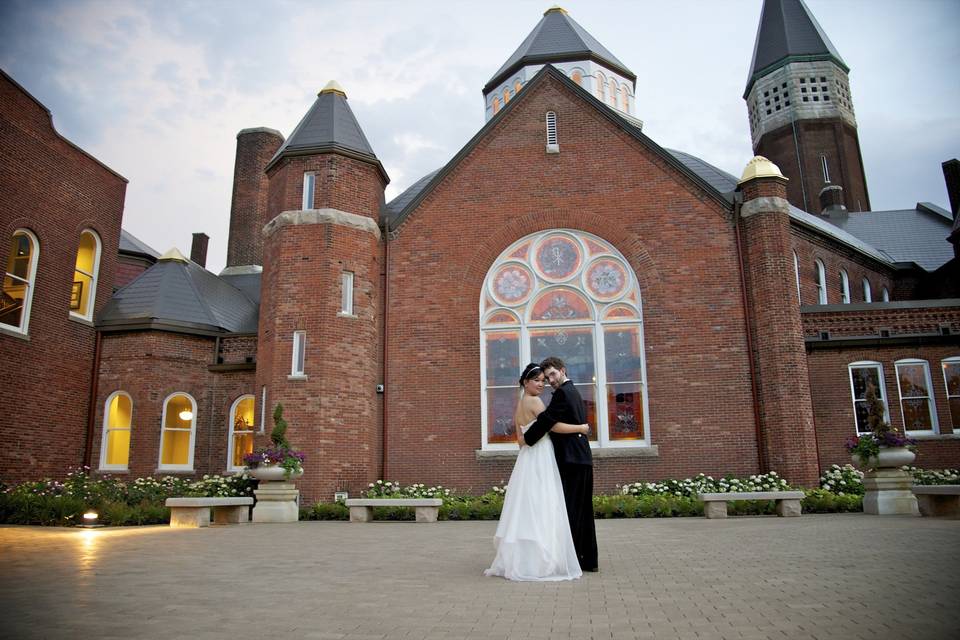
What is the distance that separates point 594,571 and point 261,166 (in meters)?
28.3

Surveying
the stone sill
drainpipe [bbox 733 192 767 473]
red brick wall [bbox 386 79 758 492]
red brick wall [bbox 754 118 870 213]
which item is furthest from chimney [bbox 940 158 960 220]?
the stone sill

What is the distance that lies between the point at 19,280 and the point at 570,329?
13961 mm

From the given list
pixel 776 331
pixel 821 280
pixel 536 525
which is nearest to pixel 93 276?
pixel 536 525

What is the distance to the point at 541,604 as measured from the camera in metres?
5.53

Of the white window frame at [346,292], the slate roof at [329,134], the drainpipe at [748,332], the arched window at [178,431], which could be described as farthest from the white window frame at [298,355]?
the drainpipe at [748,332]

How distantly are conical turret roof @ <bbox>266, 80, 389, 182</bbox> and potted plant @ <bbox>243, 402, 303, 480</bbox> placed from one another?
739cm

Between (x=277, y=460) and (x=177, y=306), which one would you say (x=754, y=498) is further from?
(x=177, y=306)

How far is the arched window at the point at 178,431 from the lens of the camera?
19719 mm

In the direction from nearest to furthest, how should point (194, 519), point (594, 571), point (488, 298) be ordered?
point (594, 571), point (194, 519), point (488, 298)

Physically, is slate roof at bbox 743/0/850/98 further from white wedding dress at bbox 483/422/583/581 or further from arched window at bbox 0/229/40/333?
white wedding dress at bbox 483/422/583/581

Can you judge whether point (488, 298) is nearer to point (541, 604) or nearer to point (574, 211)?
point (574, 211)

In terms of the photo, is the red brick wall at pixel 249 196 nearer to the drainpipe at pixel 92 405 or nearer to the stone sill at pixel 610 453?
the drainpipe at pixel 92 405

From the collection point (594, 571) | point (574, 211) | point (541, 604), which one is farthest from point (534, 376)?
point (574, 211)

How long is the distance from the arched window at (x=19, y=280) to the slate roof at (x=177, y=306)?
96.8 inches
